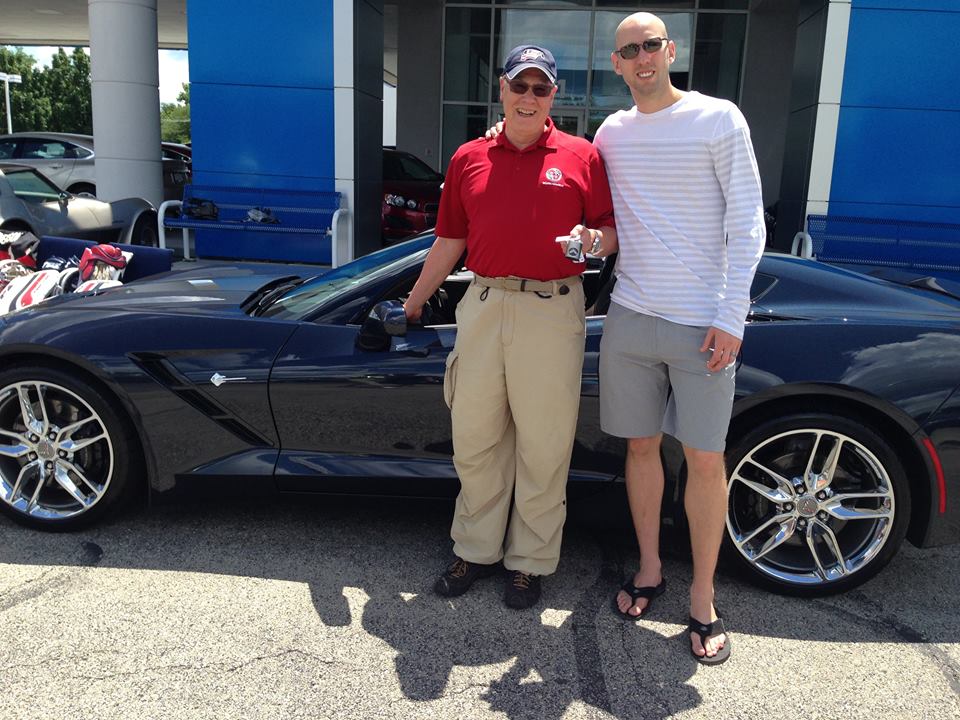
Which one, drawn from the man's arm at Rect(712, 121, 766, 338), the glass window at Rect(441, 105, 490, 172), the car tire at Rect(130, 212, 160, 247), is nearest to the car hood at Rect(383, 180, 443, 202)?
the car tire at Rect(130, 212, 160, 247)

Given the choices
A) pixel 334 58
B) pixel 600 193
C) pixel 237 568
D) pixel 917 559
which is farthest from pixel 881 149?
pixel 237 568

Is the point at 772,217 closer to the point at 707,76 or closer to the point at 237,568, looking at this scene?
the point at 707,76

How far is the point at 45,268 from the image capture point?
5.73 metres

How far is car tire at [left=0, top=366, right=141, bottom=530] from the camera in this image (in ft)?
10.9

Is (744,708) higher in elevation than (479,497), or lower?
lower

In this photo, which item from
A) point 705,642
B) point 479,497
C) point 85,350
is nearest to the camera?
point 705,642

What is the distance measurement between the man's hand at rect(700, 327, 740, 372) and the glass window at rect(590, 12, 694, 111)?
15207 millimetres

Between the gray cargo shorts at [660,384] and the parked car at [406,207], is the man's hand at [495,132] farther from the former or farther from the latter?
the parked car at [406,207]

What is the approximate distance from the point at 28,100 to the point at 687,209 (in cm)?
6270

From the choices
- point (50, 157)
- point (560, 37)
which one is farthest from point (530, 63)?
point (560, 37)

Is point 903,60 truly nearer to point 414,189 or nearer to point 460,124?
point 414,189

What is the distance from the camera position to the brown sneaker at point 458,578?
3.08 m

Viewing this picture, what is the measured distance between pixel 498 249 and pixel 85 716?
5.84 ft

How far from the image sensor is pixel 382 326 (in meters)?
3.09
